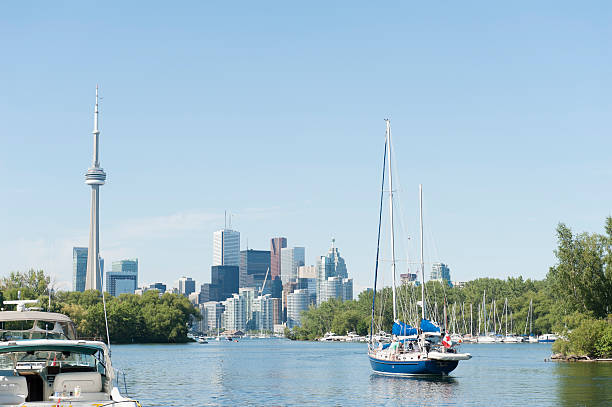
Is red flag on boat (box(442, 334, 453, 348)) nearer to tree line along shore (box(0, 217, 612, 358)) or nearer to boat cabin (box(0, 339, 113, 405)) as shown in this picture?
tree line along shore (box(0, 217, 612, 358))

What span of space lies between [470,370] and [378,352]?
17137mm

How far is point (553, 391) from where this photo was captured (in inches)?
2061

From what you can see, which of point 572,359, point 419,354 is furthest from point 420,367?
point 572,359

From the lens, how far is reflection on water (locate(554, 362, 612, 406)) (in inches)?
1766

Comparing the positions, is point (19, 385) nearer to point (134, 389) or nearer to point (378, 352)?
point (134, 389)

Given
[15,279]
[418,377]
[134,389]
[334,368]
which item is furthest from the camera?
[15,279]

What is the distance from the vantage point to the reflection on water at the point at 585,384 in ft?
147

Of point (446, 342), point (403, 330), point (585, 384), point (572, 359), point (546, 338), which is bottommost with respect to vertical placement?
point (546, 338)

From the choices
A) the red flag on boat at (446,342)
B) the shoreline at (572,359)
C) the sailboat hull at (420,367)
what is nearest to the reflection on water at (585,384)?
the shoreline at (572,359)

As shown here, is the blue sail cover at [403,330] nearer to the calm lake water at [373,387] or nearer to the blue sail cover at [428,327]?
the blue sail cover at [428,327]

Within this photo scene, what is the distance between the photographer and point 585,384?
55.0 meters

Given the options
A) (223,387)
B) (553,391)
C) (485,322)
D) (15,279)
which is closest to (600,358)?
(553,391)

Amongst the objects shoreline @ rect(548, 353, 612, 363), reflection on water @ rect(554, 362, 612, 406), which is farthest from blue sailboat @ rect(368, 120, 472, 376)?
shoreline @ rect(548, 353, 612, 363)

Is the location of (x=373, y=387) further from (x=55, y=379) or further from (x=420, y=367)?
(x=55, y=379)
